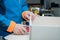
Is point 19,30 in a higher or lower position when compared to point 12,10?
lower

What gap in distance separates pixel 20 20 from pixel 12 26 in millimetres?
391

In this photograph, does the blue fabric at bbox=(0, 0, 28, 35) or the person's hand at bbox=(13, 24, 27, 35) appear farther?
the blue fabric at bbox=(0, 0, 28, 35)

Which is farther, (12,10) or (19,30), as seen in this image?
(12,10)

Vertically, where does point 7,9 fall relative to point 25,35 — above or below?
above

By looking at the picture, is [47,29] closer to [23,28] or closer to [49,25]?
[49,25]

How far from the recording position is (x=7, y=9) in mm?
1127

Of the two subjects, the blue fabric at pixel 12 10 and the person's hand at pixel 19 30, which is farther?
the blue fabric at pixel 12 10

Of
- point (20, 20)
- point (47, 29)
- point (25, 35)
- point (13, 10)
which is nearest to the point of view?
point (47, 29)

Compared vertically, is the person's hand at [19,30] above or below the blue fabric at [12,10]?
below

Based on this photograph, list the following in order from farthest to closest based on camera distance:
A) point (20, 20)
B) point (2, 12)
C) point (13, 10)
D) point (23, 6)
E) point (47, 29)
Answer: point (23, 6) → point (20, 20) → point (13, 10) → point (2, 12) → point (47, 29)

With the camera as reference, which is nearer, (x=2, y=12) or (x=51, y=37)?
(x=51, y=37)

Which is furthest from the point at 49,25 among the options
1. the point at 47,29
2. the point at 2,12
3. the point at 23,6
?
the point at 23,6

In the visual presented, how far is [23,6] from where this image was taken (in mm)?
1393

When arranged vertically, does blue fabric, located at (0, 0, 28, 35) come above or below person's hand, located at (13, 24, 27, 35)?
above
